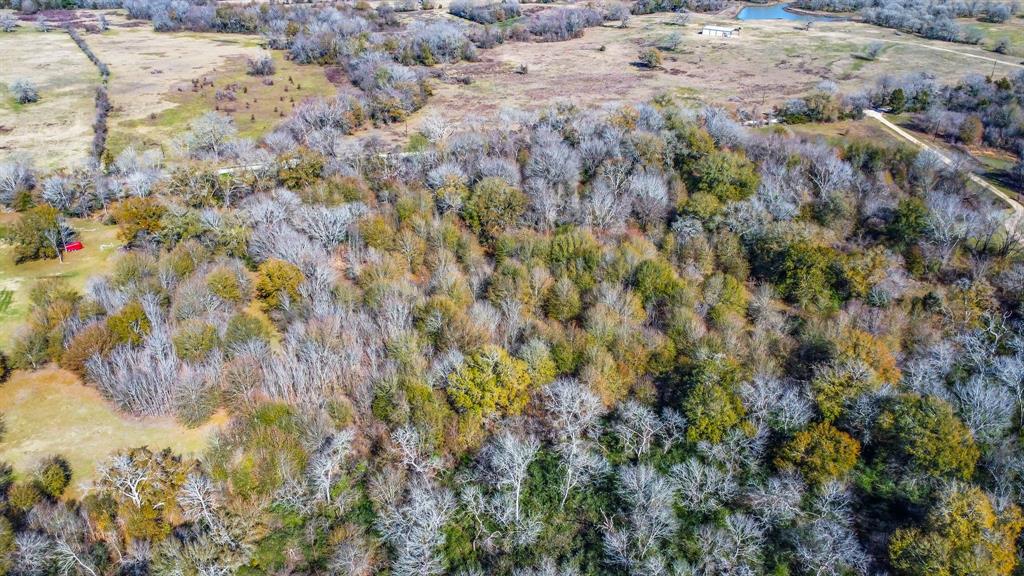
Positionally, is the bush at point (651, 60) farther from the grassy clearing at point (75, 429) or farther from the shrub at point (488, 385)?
the grassy clearing at point (75, 429)

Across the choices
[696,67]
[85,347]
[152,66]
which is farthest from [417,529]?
Result: [152,66]

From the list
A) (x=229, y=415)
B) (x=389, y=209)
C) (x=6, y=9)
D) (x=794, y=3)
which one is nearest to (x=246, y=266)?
(x=389, y=209)

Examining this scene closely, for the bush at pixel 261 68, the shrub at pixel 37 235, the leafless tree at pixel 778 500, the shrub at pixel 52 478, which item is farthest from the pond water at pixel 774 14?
the shrub at pixel 52 478

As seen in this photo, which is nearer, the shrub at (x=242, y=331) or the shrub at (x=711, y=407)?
the shrub at (x=711, y=407)

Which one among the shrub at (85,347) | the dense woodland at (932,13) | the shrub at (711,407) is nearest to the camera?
the shrub at (711,407)

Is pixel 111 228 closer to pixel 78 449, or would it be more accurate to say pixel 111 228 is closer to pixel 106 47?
pixel 78 449

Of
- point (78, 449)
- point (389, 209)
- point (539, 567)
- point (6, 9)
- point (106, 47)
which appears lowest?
point (539, 567)
